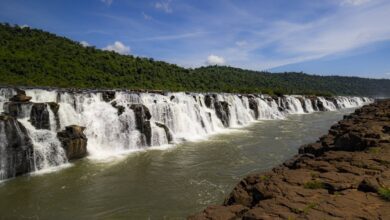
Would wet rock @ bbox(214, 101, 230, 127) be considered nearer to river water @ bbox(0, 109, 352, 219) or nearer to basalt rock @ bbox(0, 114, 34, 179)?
river water @ bbox(0, 109, 352, 219)

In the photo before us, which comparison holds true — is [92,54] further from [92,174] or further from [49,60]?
[92,174]

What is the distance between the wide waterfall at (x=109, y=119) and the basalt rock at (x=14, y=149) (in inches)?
1.9

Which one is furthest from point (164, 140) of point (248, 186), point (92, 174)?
point (248, 186)

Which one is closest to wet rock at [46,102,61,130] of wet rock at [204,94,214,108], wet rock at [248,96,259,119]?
wet rock at [204,94,214,108]

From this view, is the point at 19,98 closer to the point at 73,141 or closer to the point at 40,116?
the point at 40,116

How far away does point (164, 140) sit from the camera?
22.7m

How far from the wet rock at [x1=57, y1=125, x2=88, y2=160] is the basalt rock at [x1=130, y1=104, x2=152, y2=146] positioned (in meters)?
4.16

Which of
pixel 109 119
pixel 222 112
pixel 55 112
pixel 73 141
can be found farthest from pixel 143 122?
pixel 222 112

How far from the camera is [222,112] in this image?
110 ft

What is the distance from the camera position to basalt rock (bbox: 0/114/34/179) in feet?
48.2

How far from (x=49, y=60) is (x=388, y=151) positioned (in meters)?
52.8

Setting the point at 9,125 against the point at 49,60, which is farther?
the point at 49,60

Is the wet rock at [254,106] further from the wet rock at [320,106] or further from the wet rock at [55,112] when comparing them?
the wet rock at [55,112]

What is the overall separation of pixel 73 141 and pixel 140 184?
628cm
